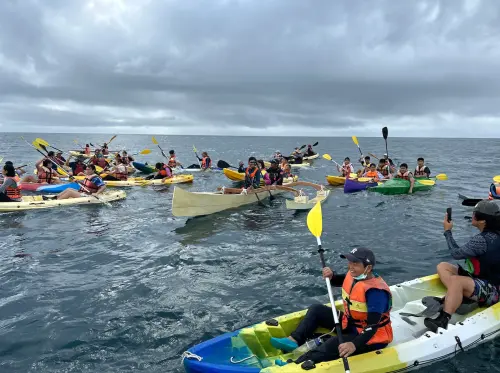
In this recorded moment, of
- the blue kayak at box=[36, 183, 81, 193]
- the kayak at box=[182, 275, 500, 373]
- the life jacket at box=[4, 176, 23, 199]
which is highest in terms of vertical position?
the life jacket at box=[4, 176, 23, 199]

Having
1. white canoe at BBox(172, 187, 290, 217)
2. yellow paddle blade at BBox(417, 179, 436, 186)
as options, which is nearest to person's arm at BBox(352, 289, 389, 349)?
white canoe at BBox(172, 187, 290, 217)

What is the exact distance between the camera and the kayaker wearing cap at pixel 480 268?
525cm

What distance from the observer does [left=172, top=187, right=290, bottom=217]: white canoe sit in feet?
40.7

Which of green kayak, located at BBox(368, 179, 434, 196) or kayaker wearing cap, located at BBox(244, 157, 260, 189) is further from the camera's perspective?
green kayak, located at BBox(368, 179, 434, 196)

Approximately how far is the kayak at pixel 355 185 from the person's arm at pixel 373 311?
14.0m

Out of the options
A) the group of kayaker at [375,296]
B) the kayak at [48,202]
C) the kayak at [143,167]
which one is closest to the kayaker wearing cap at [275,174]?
the kayak at [48,202]

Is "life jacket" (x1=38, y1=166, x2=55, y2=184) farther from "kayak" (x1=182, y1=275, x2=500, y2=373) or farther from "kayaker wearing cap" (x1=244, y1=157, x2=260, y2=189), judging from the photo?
"kayak" (x1=182, y1=275, x2=500, y2=373)

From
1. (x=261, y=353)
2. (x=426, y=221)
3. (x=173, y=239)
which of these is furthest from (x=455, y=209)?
(x=261, y=353)

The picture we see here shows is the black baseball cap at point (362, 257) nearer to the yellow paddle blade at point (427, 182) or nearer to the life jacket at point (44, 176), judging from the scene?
the yellow paddle blade at point (427, 182)

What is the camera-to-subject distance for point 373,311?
4312mm

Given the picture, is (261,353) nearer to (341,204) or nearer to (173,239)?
(173,239)

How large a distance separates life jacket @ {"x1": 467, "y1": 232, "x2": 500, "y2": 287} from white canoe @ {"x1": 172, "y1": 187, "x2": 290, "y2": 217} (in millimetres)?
8664

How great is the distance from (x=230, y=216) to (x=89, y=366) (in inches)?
344

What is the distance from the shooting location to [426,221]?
13.1 meters
